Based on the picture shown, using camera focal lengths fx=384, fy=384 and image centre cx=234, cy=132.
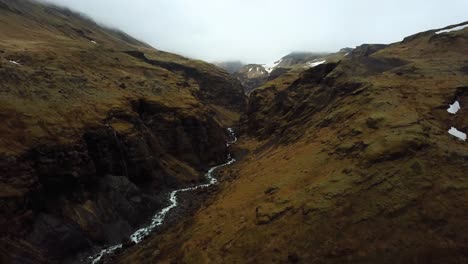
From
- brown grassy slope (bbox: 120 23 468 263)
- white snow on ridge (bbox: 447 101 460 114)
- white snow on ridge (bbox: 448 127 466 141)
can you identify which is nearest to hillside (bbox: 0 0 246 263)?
brown grassy slope (bbox: 120 23 468 263)

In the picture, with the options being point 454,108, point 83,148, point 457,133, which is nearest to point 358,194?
point 457,133

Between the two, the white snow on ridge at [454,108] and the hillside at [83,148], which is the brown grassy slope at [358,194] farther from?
the hillside at [83,148]

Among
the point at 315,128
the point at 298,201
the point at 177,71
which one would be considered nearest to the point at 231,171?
the point at 315,128

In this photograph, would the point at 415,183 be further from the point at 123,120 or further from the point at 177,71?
the point at 177,71

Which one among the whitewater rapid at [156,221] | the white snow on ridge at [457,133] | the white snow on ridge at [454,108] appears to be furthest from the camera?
the white snow on ridge at [454,108]

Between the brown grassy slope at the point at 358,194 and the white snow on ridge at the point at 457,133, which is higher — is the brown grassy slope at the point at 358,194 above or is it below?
below

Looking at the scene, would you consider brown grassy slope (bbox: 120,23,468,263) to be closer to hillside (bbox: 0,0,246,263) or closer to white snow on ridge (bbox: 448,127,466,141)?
white snow on ridge (bbox: 448,127,466,141)

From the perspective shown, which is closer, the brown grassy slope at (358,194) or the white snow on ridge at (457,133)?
the brown grassy slope at (358,194)

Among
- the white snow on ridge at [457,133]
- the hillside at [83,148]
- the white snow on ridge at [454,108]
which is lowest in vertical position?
the hillside at [83,148]

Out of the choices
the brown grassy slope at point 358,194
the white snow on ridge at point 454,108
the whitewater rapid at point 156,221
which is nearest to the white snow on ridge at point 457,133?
the brown grassy slope at point 358,194

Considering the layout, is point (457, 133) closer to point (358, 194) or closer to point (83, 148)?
point (358, 194)
